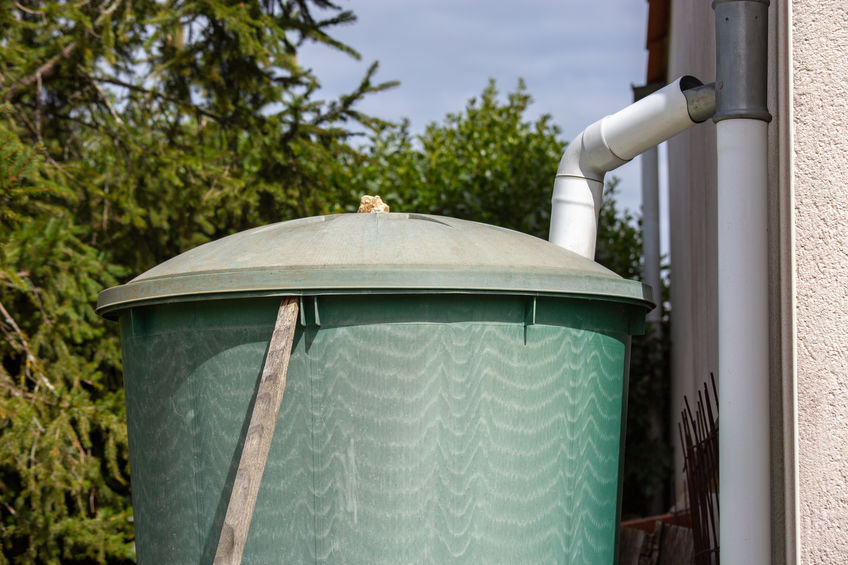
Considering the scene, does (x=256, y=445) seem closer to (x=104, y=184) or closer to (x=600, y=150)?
(x=600, y=150)

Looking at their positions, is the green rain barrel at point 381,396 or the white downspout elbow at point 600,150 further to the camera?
the white downspout elbow at point 600,150

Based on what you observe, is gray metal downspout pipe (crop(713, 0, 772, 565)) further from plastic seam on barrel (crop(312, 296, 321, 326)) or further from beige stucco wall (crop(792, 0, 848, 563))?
plastic seam on barrel (crop(312, 296, 321, 326))

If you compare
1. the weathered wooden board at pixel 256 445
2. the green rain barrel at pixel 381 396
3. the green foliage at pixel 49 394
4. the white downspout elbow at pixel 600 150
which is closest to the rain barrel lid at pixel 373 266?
the green rain barrel at pixel 381 396

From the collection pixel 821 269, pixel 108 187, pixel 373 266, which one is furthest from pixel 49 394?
pixel 821 269

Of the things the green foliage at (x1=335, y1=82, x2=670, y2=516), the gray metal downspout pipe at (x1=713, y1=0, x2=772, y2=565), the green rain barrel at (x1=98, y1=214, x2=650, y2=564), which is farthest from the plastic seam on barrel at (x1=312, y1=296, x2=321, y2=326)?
the green foliage at (x1=335, y1=82, x2=670, y2=516)

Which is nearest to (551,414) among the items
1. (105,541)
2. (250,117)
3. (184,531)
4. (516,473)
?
(516,473)

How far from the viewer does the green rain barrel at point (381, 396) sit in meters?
2.52

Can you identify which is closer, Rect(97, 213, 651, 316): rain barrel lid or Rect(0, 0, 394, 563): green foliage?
Rect(97, 213, 651, 316): rain barrel lid

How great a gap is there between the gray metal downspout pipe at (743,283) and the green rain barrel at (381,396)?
0.38 meters

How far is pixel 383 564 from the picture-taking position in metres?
2.51

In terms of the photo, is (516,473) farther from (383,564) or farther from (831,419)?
(831,419)

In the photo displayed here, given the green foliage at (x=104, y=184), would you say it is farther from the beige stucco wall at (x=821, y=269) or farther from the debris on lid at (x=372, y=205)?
the beige stucco wall at (x=821, y=269)

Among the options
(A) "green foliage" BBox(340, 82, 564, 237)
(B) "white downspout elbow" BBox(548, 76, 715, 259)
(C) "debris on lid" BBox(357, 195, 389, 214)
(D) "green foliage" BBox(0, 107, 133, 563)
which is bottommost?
(D) "green foliage" BBox(0, 107, 133, 563)

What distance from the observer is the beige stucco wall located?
2.34 metres
